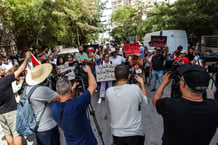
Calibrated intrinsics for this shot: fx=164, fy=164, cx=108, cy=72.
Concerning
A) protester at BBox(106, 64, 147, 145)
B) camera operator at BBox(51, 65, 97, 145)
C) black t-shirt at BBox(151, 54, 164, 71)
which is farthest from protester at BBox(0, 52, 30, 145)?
black t-shirt at BBox(151, 54, 164, 71)

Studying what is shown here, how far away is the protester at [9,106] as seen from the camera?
2.57 meters

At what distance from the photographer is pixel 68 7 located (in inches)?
720

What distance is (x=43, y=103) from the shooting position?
2.33 meters

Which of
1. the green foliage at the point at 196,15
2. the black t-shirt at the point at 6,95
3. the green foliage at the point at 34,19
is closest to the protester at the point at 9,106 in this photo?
the black t-shirt at the point at 6,95

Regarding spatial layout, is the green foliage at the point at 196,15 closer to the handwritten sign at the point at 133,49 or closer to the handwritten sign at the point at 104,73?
the handwritten sign at the point at 133,49

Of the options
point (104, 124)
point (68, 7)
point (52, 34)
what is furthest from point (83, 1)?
point (104, 124)

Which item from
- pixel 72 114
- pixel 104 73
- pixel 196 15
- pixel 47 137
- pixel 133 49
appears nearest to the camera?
pixel 72 114

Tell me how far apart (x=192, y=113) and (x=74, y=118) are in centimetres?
119

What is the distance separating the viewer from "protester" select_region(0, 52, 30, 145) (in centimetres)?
257

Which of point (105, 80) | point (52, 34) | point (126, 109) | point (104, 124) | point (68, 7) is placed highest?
point (68, 7)

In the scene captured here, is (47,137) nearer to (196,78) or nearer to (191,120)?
(191,120)

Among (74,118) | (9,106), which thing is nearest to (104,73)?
(9,106)

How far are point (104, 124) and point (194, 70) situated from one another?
10.3 feet

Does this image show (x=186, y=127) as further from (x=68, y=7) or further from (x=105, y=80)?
(x=68, y=7)
